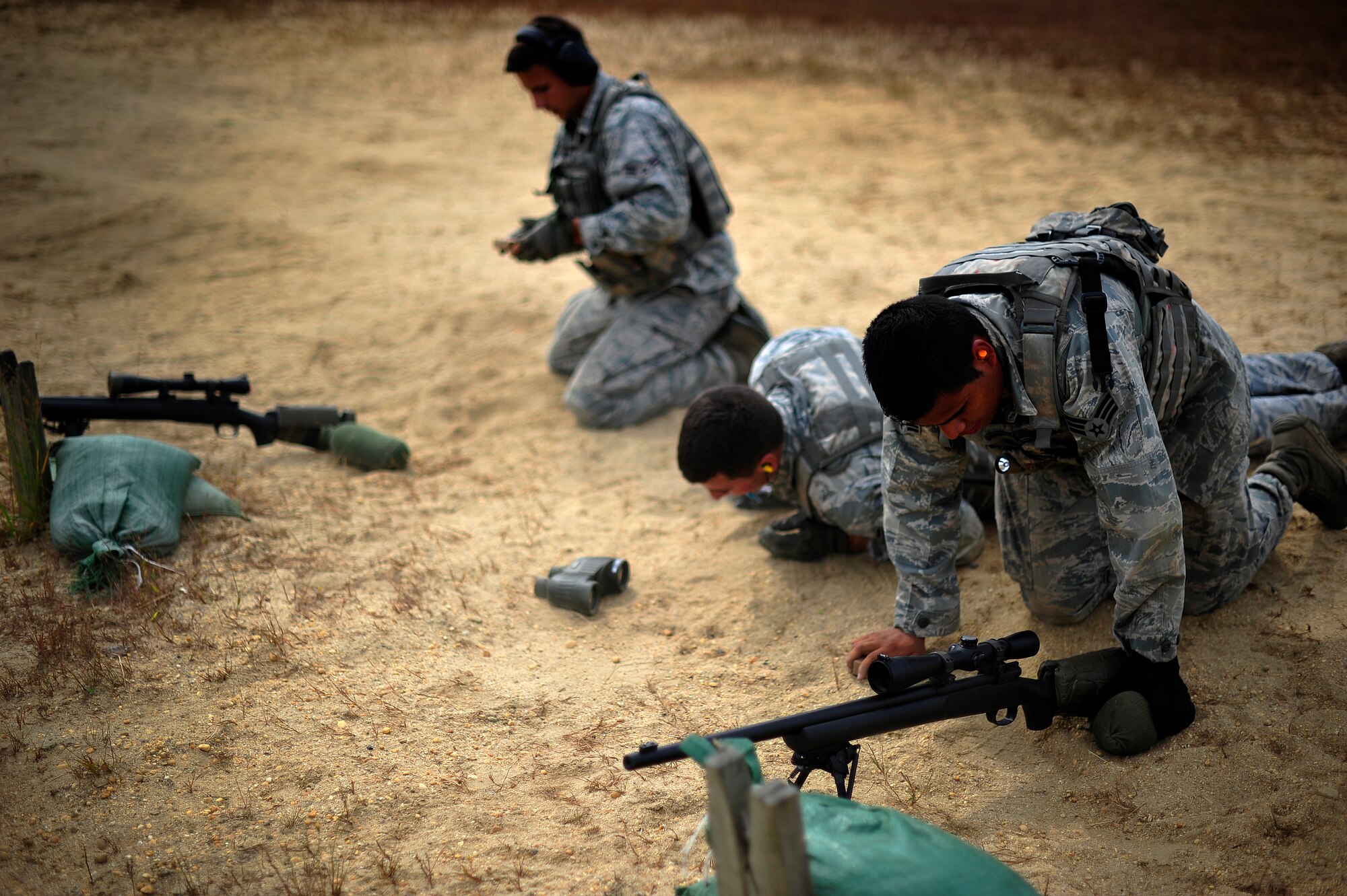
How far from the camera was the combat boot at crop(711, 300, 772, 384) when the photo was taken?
5.70m

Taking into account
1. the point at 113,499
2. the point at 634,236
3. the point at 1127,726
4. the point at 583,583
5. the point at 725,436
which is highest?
the point at 634,236

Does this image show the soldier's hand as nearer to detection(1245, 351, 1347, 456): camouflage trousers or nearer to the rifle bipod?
the rifle bipod

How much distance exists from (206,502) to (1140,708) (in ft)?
12.0

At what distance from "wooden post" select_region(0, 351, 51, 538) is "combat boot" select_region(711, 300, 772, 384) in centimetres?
330

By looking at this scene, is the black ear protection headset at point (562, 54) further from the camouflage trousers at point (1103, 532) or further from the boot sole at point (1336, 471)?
the boot sole at point (1336, 471)

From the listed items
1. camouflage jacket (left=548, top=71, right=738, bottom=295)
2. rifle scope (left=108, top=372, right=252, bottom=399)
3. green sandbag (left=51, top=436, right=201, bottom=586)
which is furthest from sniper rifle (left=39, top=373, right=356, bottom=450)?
camouflage jacket (left=548, top=71, right=738, bottom=295)

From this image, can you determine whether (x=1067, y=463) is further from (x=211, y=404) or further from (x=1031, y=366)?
(x=211, y=404)

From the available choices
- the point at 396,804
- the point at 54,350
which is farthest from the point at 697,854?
the point at 54,350

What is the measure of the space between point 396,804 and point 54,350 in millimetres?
4795

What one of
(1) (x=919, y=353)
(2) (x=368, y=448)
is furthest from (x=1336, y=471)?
(2) (x=368, y=448)

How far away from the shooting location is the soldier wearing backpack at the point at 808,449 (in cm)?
367

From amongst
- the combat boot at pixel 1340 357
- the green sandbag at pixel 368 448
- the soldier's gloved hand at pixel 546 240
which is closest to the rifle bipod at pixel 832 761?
the green sandbag at pixel 368 448

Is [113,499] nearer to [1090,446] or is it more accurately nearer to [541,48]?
[541,48]

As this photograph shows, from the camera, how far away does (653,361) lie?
5.58 metres
